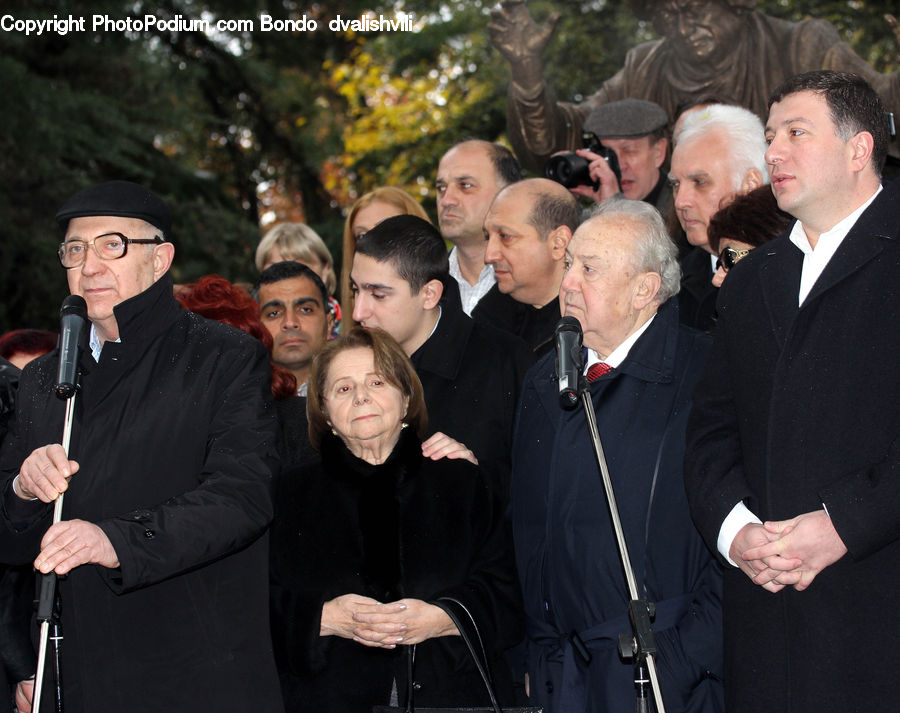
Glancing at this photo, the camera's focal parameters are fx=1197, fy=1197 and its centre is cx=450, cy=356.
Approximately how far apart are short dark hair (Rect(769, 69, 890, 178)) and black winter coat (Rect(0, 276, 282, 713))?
5.52 ft

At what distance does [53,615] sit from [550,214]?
2524mm

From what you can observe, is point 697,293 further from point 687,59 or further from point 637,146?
point 687,59

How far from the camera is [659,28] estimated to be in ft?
20.9

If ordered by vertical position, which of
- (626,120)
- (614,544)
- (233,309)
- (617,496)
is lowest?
(614,544)

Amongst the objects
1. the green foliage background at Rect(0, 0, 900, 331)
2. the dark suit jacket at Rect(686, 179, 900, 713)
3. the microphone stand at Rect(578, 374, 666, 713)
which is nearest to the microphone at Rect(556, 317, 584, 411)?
the microphone stand at Rect(578, 374, 666, 713)

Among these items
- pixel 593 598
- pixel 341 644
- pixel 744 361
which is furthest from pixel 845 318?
pixel 341 644

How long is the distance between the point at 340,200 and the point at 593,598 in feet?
50.0

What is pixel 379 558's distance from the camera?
11.3ft

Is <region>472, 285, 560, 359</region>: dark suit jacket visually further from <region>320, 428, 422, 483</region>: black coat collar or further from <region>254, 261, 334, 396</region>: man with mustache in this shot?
<region>320, 428, 422, 483</region>: black coat collar

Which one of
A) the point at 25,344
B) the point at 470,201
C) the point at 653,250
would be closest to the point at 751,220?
the point at 653,250

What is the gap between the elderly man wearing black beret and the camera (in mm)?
3004

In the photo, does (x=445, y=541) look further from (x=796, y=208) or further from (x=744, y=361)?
(x=796, y=208)

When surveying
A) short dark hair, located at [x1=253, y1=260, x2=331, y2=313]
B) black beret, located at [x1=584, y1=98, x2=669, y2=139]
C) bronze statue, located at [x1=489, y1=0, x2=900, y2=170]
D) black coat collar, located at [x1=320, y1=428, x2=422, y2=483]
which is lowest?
black coat collar, located at [x1=320, y1=428, x2=422, y2=483]

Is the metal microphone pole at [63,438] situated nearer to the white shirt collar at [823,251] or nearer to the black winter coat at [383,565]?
the black winter coat at [383,565]
